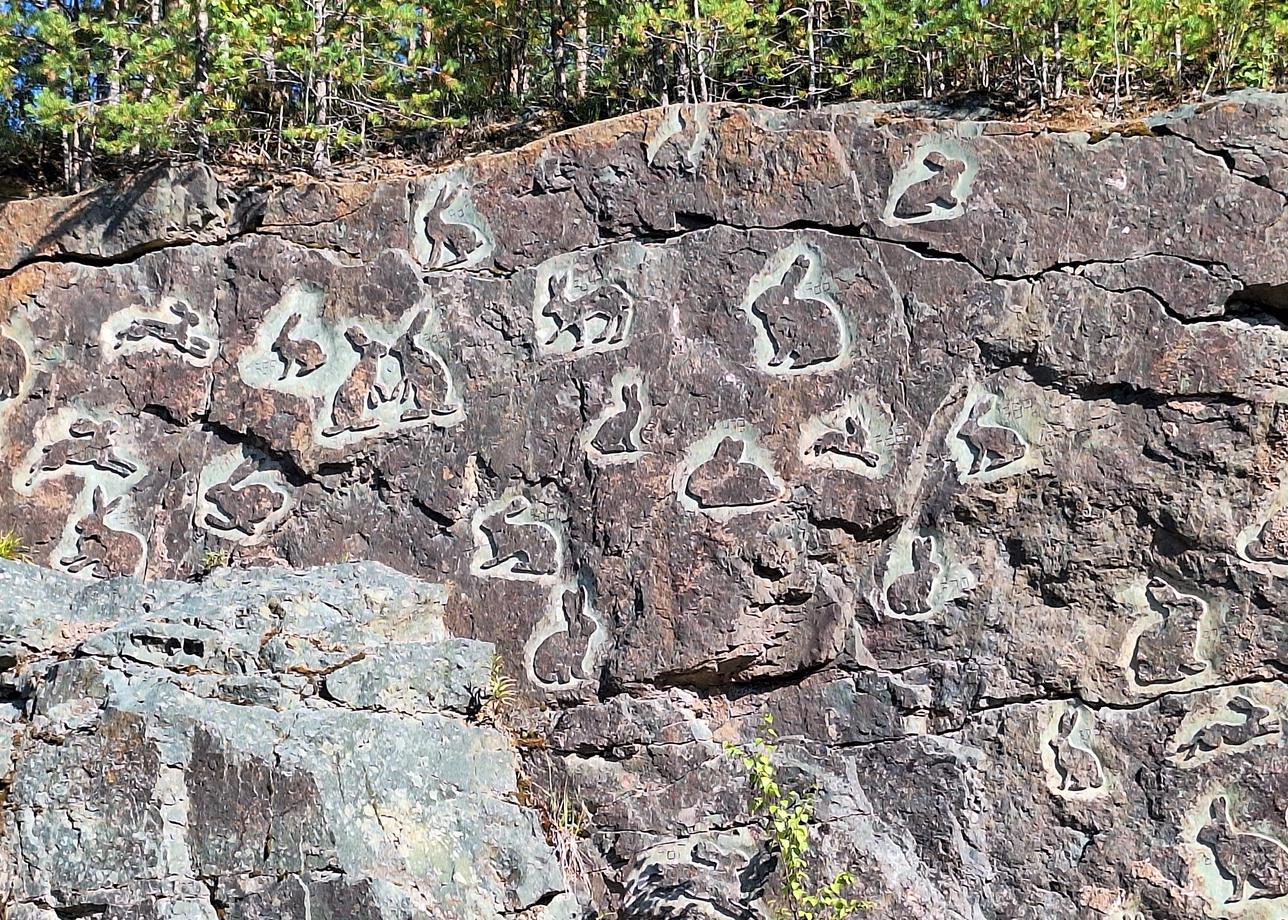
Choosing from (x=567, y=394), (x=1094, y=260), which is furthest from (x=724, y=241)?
(x=1094, y=260)

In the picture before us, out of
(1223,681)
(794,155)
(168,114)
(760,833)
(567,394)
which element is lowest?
(760,833)

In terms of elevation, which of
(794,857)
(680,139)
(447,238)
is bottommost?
(794,857)

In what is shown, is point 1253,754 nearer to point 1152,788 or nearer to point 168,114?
point 1152,788

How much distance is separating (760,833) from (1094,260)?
109 inches

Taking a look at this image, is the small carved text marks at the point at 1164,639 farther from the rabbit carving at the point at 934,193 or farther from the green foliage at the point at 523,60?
the green foliage at the point at 523,60

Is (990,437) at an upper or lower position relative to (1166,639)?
upper

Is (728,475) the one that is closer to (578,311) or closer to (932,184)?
(578,311)

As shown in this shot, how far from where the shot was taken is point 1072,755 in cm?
527

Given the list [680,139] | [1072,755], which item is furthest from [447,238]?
[1072,755]

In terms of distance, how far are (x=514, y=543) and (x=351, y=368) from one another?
1.16m

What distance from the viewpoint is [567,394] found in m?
5.86

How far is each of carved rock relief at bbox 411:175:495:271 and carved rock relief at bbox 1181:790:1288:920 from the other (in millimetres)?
3884

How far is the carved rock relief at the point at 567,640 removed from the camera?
5.57m

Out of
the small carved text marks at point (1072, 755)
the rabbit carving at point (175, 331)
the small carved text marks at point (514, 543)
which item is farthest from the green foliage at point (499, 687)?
the small carved text marks at point (1072, 755)
